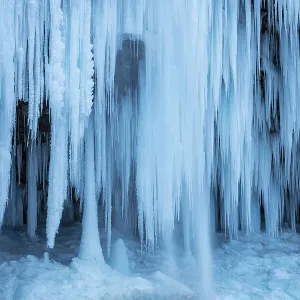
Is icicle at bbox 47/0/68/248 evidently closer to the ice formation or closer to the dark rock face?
the ice formation

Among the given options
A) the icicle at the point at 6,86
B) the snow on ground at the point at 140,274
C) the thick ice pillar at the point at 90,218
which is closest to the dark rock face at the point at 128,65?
the thick ice pillar at the point at 90,218

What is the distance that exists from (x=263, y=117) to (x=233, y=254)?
99.1 inches

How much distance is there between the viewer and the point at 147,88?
566 cm

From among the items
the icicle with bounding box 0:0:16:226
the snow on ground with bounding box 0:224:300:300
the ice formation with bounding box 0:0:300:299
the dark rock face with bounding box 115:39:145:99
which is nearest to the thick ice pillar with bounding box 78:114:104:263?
the ice formation with bounding box 0:0:300:299

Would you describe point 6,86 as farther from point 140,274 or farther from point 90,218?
point 140,274

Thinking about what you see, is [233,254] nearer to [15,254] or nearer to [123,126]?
[123,126]

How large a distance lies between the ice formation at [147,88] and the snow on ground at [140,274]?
1.09ft

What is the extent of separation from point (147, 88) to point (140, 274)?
8.42ft

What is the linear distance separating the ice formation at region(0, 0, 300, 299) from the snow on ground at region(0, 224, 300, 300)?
333mm

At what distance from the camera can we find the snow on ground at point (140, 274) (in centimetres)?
516

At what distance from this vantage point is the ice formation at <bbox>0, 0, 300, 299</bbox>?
4680 millimetres

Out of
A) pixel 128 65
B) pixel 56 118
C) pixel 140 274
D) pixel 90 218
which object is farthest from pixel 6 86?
pixel 140 274

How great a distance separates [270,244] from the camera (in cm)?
→ 876

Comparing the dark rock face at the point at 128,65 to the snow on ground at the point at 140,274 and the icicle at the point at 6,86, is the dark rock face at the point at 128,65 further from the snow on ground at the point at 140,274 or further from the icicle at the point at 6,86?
the snow on ground at the point at 140,274
